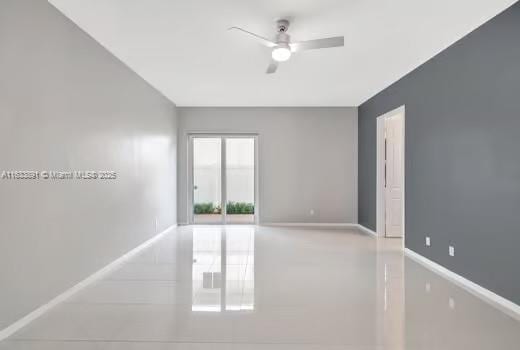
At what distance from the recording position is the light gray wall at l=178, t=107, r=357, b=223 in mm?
8023

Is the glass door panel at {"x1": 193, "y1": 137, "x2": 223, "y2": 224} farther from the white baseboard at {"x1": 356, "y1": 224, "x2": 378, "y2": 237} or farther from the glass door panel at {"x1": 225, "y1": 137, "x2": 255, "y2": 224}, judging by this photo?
the white baseboard at {"x1": 356, "y1": 224, "x2": 378, "y2": 237}

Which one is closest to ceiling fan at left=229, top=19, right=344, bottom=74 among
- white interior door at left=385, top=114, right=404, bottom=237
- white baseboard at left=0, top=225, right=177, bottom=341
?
white baseboard at left=0, top=225, right=177, bottom=341

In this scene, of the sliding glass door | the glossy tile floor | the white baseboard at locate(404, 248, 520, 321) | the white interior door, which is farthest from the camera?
the sliding glass door

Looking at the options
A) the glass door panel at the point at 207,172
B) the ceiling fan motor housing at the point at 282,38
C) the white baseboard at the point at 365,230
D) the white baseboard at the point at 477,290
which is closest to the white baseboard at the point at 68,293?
the glass door panel at the point at 207,172

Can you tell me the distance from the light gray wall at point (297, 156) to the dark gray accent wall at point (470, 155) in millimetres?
2726

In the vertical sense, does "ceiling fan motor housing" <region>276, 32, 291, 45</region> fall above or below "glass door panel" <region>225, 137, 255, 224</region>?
above

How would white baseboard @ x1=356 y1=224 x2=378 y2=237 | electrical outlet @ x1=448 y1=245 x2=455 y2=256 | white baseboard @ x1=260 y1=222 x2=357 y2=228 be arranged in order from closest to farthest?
electrical outlet @ x1=448 y1=245 x2=455 y2=256, white baseboard @ x1=356 y1=224 x2=378 y2=237, white baseboard @ x1=260 y1=222 x2=357 y2=228

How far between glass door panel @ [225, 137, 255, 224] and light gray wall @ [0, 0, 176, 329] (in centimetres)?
310

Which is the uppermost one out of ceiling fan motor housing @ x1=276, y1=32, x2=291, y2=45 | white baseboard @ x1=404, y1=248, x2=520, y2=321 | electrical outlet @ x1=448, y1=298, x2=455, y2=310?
ceiling fan motor housing @ x1=276, y1=32, x2=291, y2=45

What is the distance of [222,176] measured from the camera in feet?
26.6

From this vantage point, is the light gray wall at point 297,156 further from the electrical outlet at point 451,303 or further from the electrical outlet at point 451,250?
the electrical outlet at point 451,303

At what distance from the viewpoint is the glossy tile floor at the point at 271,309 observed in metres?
2.52

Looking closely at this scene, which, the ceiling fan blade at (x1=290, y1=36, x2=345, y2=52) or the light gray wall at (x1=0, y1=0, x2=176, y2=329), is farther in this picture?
the ceiling fan blade at (x1=290, y1=36, x2=345, y2=52)

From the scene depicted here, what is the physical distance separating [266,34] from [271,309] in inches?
111
